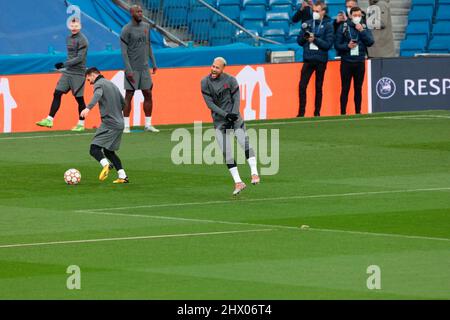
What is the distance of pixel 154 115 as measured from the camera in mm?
34938

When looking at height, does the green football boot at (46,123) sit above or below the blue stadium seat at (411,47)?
below

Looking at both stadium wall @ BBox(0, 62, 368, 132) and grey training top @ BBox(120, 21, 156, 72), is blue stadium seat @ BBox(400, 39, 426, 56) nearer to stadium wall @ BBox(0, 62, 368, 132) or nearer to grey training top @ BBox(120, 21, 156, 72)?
stadium wall @ BBox(0, 62, 368, 132)

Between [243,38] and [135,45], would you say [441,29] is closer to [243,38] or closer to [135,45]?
[243,38]

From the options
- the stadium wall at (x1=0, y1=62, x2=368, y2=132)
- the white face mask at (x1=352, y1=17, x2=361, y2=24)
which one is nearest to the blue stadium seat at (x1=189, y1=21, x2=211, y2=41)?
the stadium wall at (x1=0, y1=62, x2=368, y2=132)

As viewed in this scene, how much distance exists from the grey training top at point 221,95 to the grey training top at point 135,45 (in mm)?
8202

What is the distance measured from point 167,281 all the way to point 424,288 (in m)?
2.69

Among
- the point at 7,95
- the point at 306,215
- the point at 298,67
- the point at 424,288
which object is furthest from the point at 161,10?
the point at 424,288

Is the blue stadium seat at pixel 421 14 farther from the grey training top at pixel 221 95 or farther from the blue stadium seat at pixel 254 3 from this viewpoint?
the grey training top at pixel 221 95

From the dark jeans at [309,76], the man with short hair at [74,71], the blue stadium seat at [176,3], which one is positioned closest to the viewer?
the man with short hair at [74,71]

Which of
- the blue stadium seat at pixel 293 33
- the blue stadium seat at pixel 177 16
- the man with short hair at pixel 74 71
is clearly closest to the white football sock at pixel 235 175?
the man with short hair at pixel 74 71

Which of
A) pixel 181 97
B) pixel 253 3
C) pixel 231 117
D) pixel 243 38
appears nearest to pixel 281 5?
pixel 253 3

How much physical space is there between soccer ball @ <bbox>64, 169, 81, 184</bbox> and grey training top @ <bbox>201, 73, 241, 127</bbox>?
8.44 feet

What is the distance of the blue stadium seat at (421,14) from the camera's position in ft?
149
